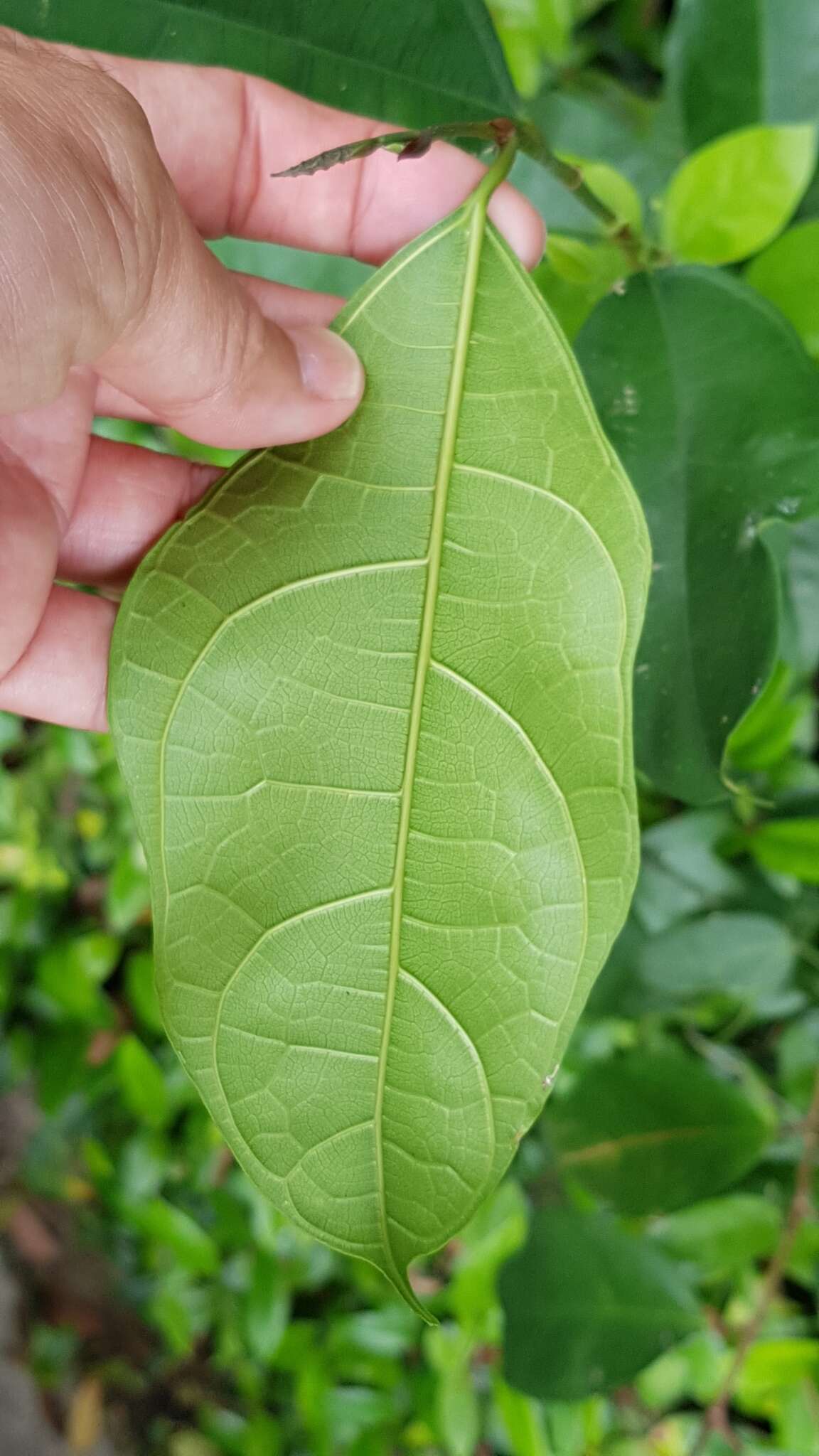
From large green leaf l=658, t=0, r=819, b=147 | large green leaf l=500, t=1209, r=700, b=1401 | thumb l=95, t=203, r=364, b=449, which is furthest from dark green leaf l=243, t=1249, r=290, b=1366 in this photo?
large green leaf l=658, t=0, r=819, b=147

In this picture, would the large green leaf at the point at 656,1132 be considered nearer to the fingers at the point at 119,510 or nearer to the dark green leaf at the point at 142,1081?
the dark green leaf at the point at 142,1081

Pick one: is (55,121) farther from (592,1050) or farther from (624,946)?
(592,1050)

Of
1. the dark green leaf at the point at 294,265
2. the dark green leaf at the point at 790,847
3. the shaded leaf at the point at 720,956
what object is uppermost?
the dark green leaf at the point at 294,265

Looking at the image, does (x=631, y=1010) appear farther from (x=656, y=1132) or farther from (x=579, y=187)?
(x=579, y=187)

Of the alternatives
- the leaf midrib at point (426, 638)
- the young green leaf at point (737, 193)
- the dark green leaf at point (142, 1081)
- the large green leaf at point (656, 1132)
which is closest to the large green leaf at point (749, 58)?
the young green leaf at point (737, 193)

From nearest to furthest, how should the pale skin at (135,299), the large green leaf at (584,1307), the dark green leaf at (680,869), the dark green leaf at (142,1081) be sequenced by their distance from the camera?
the pale skin at (135,299) < the large green leaf at (584,1307) < the dark green leaf at (680,869) < the dark green leaf at (142,1081)

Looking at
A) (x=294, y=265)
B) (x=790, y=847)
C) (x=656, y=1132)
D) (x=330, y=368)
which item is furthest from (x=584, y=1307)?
(x=294, y=265)
